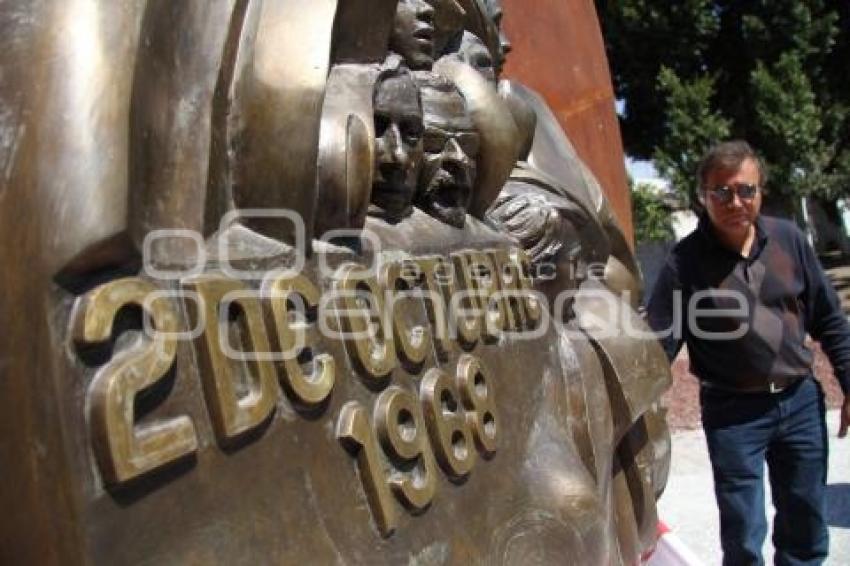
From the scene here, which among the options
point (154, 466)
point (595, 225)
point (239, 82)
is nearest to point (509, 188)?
point (595, 225)

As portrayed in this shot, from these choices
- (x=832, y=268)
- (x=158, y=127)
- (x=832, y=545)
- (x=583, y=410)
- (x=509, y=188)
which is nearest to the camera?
(x=158, y=127)

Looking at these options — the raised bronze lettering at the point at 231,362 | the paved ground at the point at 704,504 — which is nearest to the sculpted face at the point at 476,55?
the raised bronze lettering at the point at 231,362

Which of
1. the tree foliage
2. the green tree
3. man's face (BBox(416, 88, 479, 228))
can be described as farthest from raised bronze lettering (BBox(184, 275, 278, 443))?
the green tree

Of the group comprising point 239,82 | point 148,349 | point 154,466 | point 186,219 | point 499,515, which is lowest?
point 499,515

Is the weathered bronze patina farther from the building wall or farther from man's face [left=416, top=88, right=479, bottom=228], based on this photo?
the building wall

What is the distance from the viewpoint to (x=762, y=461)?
9.14ft

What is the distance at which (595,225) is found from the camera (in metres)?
2.11

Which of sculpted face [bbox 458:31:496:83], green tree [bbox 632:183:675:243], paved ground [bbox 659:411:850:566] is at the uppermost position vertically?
sculpted face [bbox 458:31:496:83]

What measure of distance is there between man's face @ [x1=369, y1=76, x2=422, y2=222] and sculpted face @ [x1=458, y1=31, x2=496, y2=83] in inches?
16.7

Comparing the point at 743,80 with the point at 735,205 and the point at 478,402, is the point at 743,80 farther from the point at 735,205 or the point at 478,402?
the point at 478,402

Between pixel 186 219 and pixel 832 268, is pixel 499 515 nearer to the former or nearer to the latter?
pixel 186 219

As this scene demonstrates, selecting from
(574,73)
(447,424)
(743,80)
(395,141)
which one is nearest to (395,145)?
(395,141)

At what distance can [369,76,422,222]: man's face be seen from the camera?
136cm

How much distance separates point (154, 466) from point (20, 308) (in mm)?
181
